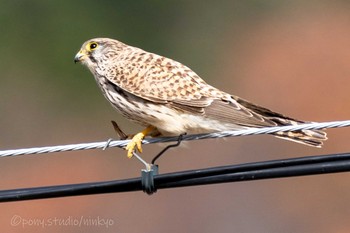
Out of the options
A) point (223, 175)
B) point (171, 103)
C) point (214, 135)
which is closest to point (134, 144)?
point (171, 103)

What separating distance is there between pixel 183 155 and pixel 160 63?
724 centimetres

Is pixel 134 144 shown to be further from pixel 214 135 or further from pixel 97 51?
pixel 97 51

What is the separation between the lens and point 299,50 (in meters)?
19.1

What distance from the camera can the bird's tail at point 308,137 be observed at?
5457 millimetres

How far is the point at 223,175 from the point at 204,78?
13.9m

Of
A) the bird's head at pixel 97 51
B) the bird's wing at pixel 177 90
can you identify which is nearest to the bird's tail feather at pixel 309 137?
the bird's wing at pixel 177 90

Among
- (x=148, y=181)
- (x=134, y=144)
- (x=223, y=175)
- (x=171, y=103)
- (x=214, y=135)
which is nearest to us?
(x=223, y=175)

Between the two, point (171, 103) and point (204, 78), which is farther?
point (204, 78)

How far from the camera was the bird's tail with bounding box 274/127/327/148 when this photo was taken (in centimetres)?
546

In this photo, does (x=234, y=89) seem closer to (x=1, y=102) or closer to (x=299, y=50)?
(x=299, y=50)

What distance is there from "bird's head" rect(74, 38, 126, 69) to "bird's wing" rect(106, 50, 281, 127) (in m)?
0.17

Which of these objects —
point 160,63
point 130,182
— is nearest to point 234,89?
point 160,63

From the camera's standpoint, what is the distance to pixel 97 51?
21.5 ft

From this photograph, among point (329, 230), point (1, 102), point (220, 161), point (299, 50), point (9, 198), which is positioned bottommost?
point (9, 198)
